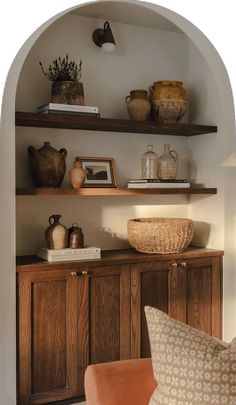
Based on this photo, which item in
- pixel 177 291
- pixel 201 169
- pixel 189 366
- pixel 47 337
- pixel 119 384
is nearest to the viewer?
pixel 189 366

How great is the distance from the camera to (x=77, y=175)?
3150 mm

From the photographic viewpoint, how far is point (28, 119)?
→ 2943 mm

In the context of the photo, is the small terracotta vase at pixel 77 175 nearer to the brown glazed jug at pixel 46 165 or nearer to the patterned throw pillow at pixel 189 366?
the brown glazed jug at pixel 46 165

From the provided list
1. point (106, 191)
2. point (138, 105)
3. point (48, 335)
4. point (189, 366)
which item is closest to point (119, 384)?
point (189, 366)

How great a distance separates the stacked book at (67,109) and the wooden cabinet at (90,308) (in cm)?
89

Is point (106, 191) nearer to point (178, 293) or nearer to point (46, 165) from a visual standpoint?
point (46, 165)

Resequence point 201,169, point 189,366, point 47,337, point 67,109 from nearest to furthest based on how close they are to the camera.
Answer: point 189,366
point 47,337
point 67,109
point 201,169

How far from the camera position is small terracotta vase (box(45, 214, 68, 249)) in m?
3.09

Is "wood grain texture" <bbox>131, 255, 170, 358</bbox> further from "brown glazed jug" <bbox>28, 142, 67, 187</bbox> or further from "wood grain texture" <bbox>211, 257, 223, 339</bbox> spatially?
"brown glazed jug" <bbox>28, 142, 67, 187</bbox>

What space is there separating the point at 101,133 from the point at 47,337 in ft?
4.56

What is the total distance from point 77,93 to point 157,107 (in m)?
0.59

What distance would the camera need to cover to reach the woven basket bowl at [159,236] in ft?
10.8

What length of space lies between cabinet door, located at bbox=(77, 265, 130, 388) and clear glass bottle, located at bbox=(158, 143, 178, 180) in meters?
0.72

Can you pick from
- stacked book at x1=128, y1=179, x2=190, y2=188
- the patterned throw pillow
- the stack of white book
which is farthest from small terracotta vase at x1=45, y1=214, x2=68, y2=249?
the patterned throw pillow
